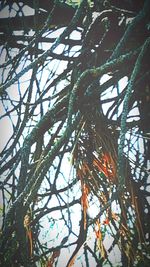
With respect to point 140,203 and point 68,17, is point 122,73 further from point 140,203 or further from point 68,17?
point 140,203

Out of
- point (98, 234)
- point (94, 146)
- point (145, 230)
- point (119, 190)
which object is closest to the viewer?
point (119, 190)

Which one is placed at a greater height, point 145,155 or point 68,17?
point 68,17

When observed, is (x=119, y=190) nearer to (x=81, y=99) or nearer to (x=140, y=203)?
(x=81, y=99)

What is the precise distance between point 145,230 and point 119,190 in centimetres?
89

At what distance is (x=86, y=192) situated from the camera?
4.20ft

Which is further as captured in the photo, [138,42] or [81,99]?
[138,42]

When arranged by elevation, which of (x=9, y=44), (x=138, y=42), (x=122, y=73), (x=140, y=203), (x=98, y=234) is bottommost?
(x=98, y=234)

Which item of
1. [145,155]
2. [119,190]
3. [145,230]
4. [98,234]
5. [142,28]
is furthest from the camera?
[145,155]

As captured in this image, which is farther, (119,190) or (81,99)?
(81,99)

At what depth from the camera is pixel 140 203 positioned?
1.72m

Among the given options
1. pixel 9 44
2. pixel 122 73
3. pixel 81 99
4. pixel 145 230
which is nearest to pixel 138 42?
pixel 122 73

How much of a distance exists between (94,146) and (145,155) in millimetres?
602

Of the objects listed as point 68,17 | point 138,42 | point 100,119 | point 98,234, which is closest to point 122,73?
point 138,42

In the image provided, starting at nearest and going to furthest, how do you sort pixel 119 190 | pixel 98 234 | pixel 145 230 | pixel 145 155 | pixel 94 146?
pixel 119 190, pixel 98 234, pixel 94 146, pixel 145 230, pixel 145 155
